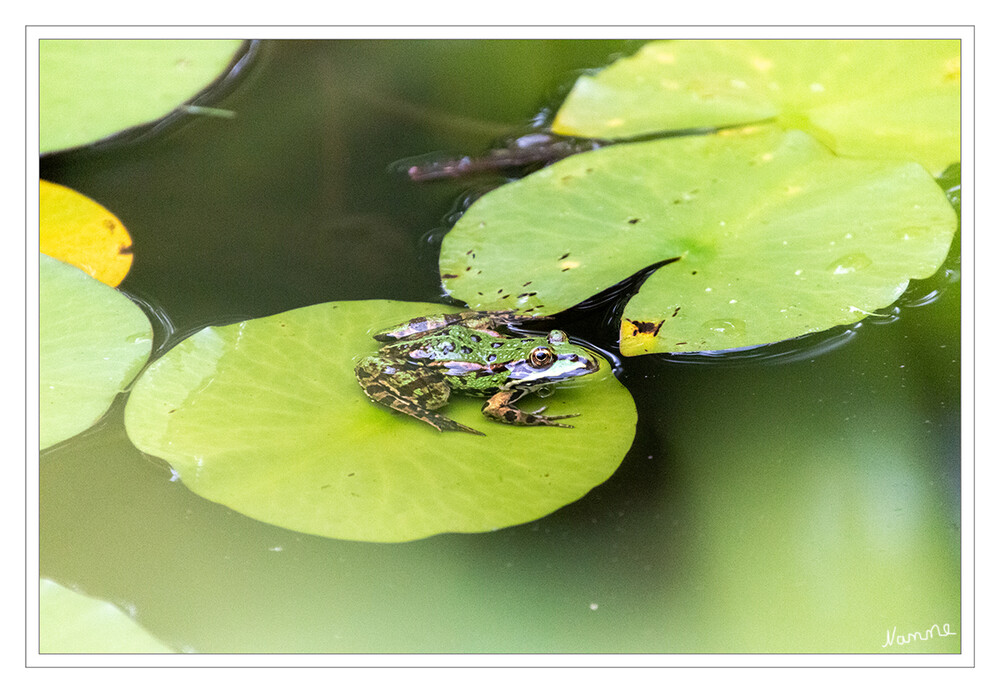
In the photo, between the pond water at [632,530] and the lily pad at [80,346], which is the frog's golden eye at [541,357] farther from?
the lily pad at [80,346]

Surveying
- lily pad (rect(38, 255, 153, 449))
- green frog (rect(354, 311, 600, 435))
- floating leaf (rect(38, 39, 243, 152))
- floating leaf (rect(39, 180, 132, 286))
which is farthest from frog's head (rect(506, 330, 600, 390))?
floating leaf (rect(38, 39, 243, 152))

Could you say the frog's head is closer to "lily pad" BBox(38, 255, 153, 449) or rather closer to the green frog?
the green frog

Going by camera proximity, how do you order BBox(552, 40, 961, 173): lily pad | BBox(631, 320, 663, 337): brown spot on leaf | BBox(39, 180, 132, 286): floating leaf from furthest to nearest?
BBox(552, 40, 961, 173): lily pad
BBox(39, 180, 132, 286): floating leaf
BBox(631, 320, 663, 337): brown spot on leaf

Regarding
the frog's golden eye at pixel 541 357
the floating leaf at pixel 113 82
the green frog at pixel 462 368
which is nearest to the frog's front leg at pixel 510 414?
the green frog at pixel 462 368

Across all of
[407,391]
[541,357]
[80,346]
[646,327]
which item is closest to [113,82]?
[80,346]

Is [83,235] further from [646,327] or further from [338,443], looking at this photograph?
[646,327]

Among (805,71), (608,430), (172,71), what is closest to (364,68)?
(172,71)
